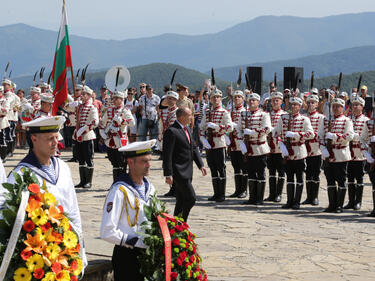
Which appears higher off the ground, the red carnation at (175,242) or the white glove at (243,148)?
the white glove at (243,148)

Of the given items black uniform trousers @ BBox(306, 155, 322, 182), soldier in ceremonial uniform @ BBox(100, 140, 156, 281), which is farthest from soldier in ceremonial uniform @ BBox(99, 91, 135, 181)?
soldier in ceremonial uniform @ BBox(100, 140, 156, 281)

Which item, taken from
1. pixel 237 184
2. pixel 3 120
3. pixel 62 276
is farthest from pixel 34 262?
pixel 3 120

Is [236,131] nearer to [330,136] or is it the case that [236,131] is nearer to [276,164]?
[276,164]

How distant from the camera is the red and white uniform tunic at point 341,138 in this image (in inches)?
502

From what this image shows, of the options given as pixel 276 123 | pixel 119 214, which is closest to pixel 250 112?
Result: pixel 276 123

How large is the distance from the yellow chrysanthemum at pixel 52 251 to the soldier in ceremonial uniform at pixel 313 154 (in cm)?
881

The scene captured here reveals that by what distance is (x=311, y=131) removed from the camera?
13.2 meters

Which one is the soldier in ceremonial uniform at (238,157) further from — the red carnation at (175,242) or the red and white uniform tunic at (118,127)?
the red carnation at (175,242)

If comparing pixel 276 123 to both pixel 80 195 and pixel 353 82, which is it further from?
pixel 353 82

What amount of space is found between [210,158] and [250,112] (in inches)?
49.4

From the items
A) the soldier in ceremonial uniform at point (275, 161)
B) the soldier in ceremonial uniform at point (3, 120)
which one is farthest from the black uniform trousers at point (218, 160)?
the soldier in ceremonial uniform at point (3, 120)

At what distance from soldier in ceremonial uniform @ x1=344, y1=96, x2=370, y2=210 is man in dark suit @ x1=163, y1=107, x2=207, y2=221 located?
3.86 meters

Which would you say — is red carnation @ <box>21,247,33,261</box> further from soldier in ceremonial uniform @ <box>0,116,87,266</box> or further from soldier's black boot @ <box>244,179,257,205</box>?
soldier's black boot @ <box>244,179,257,205</box>

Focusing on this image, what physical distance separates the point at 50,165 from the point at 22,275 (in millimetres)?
1140
